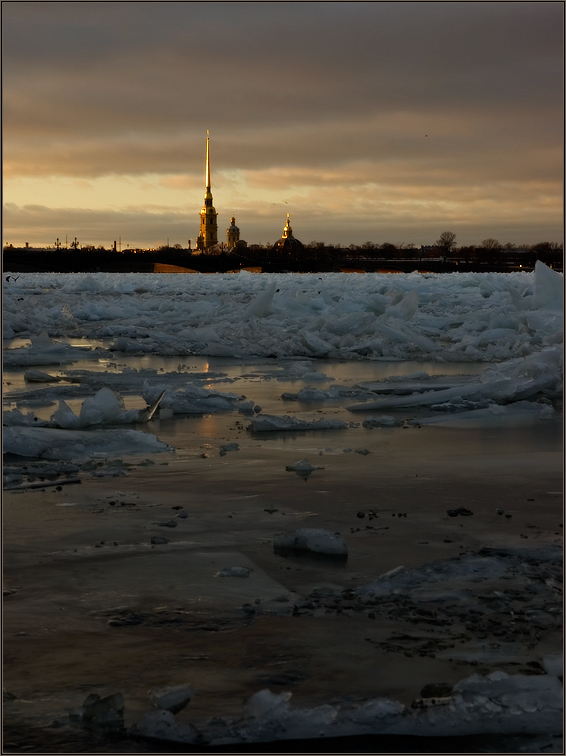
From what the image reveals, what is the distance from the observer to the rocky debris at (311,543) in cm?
420

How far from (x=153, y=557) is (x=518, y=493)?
2205 mm

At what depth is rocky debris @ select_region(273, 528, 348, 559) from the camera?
4199mm

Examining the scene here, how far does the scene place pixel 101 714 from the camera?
8.92 feet

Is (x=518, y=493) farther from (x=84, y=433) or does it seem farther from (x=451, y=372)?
(x=451, y=372)

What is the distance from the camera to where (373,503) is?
16.7 feet

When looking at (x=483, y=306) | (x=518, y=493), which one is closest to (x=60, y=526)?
(x=518, y=493)

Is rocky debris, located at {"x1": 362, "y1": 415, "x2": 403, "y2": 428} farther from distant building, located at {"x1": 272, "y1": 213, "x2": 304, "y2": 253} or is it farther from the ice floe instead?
distant building, located at {"x1": 272, "y1": 213, "x2": 304, "y2": 253}

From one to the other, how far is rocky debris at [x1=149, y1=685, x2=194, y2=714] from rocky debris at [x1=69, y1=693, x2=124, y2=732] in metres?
0.11

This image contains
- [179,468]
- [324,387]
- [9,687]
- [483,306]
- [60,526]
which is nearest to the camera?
[9,687]

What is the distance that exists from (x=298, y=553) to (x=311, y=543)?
0.07m

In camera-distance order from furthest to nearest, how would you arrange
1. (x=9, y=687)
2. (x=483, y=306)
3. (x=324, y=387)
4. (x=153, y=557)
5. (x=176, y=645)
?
(x=483, y=306) → (x=324, y=387) → (x=153, y=557) → (x=176, y=645) → (x=9, y=687)

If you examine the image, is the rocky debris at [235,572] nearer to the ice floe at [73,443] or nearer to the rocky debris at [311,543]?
the rocky debris at [311,543]

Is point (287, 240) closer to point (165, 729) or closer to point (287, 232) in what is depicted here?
point (287, 232)

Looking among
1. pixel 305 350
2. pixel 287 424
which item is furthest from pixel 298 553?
pixel 305 350
